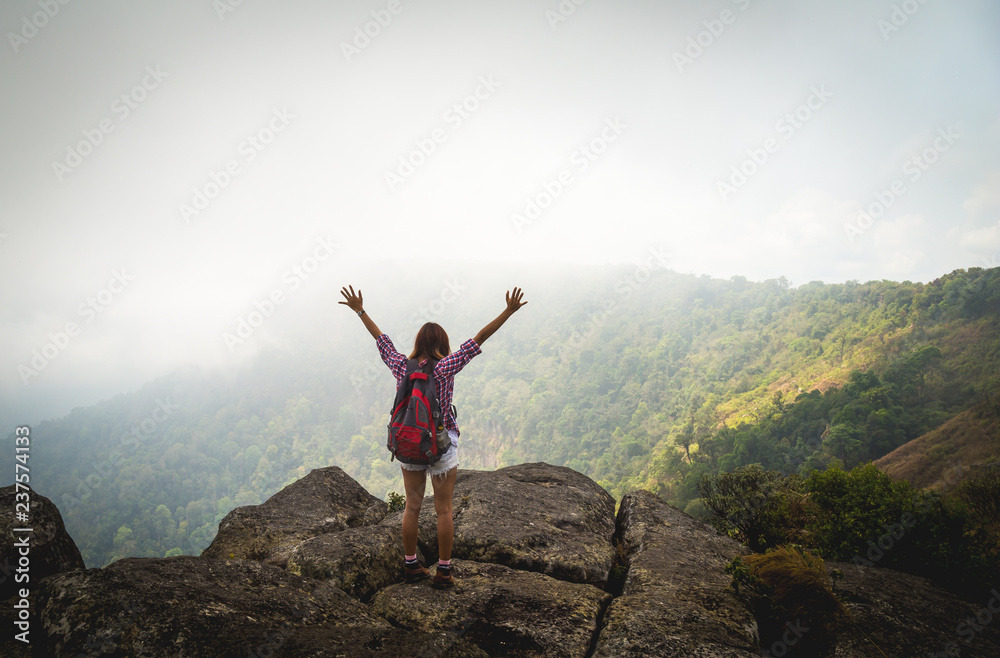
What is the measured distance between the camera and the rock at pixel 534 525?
6.69m

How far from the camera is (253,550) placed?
7.58 meters

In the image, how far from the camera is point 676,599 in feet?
18.1

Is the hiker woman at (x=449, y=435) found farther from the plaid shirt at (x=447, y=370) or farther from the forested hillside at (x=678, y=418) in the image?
the forested hillside at (x=678, y=418)

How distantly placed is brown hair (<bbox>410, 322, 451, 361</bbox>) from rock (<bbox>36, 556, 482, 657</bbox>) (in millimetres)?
2834

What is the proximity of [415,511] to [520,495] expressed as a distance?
148 inches

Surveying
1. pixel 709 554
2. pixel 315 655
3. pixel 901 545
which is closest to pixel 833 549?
pixel 901 545

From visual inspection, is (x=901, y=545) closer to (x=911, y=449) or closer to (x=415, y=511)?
(x=415, y=511)

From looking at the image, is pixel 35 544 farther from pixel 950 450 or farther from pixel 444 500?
pixel 950 450

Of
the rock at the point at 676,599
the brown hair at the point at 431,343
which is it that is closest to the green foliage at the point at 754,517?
the rock at the point at 676,599

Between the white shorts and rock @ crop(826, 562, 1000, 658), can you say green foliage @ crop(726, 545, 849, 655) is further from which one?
the white shorts

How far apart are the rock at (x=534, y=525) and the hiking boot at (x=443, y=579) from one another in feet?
4.01

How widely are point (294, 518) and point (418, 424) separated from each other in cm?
550

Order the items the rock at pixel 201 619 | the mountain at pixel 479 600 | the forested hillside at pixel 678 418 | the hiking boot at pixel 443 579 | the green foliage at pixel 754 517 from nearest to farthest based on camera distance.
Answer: the rock at pixel 201 619
the mountain at pixel 479 600
the hiking boot at pixel 443 579
the green foliage at pixel 754 517
the forested hillside at pixel 678 418

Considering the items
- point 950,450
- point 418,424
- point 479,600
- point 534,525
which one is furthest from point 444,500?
point 950,450
